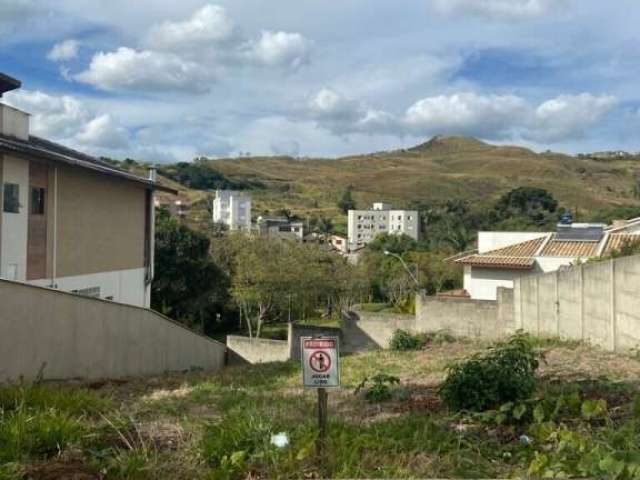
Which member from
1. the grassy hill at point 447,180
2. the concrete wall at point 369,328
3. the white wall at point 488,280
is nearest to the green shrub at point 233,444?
the concrete wall at point 369,328

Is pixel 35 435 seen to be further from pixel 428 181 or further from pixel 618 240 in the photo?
pixel 428 181

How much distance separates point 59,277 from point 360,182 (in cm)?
15057

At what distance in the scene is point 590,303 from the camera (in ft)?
42.1

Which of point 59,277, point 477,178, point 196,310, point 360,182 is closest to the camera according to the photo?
point 59,277

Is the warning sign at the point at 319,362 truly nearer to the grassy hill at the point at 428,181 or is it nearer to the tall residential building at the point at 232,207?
the grassy hill at the point at 428,181

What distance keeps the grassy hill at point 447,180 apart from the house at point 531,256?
8272cm

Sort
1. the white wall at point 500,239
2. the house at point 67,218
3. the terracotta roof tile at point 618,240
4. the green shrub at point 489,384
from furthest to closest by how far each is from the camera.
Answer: the white wall at point 500,239 → the terracotta roof tile at point 618,240 → the house at point 67,218 → the green shrub at point 489,384

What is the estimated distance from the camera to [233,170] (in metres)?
178

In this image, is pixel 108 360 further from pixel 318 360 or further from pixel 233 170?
pixel 233 170

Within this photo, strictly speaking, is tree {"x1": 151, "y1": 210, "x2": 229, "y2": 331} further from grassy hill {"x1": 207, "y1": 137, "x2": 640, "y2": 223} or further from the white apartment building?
grassy hill {"x1": 207, "y1": 137, "x2": 640, "y2": 223}

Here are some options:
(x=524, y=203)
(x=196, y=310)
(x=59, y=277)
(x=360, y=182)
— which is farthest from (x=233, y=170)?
(x=59, y=277)

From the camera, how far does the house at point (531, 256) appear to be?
27250 millimetres

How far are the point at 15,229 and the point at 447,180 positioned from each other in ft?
472

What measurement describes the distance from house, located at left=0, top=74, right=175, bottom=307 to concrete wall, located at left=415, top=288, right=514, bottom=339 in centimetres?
1012
